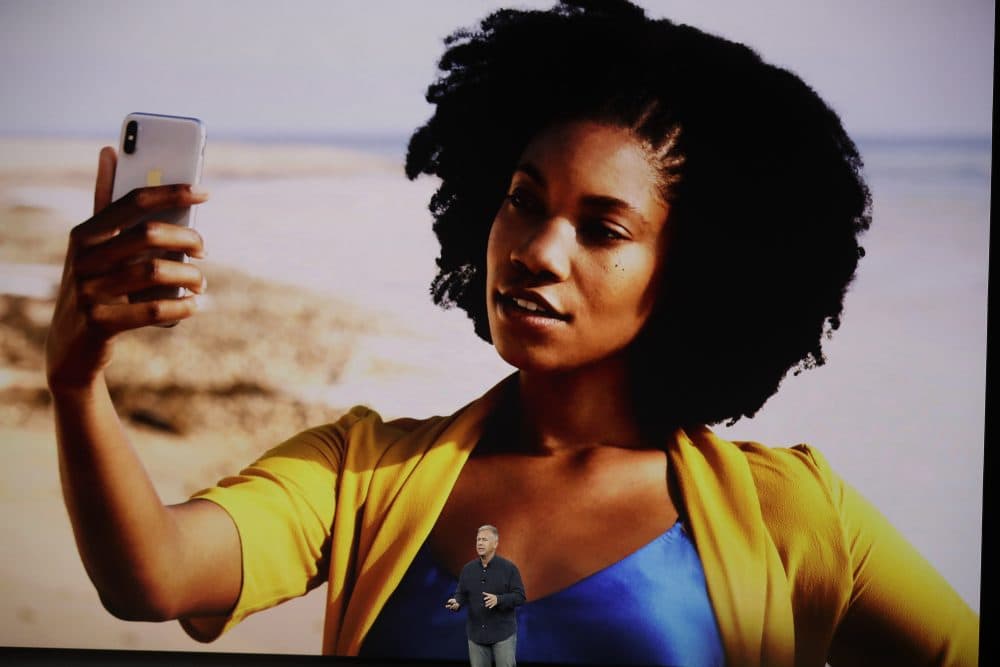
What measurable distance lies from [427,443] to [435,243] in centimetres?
59

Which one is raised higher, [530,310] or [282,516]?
[530,310]

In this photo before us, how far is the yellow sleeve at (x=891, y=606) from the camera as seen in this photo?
3.83 m

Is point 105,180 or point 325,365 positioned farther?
point 325,365

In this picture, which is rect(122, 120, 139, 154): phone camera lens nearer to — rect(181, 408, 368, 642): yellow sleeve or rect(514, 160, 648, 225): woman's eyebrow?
rect(181, 408, 368, 642): yellow sleeve

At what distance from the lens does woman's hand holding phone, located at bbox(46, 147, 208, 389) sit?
344 centimetres

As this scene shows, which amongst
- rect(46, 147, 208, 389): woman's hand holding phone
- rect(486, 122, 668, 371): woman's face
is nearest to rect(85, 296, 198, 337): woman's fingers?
rect(46, 147, 208, 389): woman's hand holding phone

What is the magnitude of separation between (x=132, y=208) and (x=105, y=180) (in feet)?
0.81

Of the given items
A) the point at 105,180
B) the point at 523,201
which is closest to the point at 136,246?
the point at 105,180

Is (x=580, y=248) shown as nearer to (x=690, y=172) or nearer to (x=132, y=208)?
(x=690, y=172)

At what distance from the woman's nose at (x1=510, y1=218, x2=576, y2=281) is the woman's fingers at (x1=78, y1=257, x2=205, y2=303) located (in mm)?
933

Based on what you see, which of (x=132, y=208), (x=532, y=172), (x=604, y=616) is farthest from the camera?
(x=532, y=172)

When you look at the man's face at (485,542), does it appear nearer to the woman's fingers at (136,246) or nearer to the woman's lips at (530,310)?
the woman's lips at (530,310)

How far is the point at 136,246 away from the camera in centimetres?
345

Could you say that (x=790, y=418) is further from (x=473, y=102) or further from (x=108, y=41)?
(x=108, y=41)
